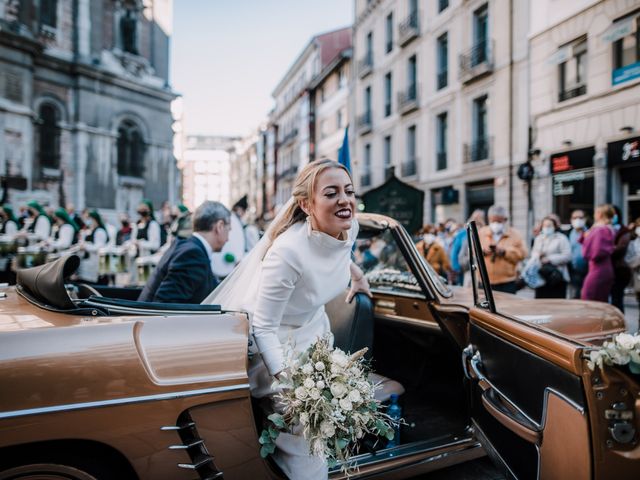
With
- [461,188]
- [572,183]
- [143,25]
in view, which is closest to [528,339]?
[572,183]

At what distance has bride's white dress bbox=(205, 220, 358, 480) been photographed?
6.94 feet

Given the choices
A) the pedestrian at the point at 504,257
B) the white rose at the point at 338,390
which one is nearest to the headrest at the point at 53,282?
the white rose at the point at 338,390

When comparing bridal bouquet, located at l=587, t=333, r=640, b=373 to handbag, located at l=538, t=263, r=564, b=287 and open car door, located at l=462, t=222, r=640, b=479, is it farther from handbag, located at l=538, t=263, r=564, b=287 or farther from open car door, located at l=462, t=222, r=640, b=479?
handbag, located at l=538, t=263, r=564, b=287

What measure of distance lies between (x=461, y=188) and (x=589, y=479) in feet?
59.8

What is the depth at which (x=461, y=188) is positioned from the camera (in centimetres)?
1903

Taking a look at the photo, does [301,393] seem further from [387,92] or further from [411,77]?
[387,92]

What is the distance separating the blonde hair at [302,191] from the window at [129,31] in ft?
80.9

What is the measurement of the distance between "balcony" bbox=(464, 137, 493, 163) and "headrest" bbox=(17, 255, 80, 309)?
1690 cm

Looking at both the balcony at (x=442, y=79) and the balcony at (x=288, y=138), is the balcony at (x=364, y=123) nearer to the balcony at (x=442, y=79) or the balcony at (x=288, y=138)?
the balcony at (x=442, y=79)

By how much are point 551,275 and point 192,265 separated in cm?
530

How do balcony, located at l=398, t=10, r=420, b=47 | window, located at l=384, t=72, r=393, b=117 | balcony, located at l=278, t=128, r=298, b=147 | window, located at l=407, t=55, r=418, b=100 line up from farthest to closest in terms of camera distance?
1. balcony, located at l=278, t=128, r=298, b=147
2. window, located at l=384, t=72, r=393, b=117
3. window, located at l=407, t=55, r=418, b=100
4. balcony, located at l=398, t=10, r=420, b=47

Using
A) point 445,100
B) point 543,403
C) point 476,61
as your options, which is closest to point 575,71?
point 476,61

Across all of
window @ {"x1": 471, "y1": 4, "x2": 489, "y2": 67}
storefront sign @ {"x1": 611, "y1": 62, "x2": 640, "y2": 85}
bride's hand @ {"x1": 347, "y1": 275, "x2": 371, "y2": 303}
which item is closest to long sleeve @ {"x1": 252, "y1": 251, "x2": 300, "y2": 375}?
bride's hand @ {"x1": 347, "y1": 275, "x2": 371, "y2": 303}

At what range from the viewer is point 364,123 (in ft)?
91.9
